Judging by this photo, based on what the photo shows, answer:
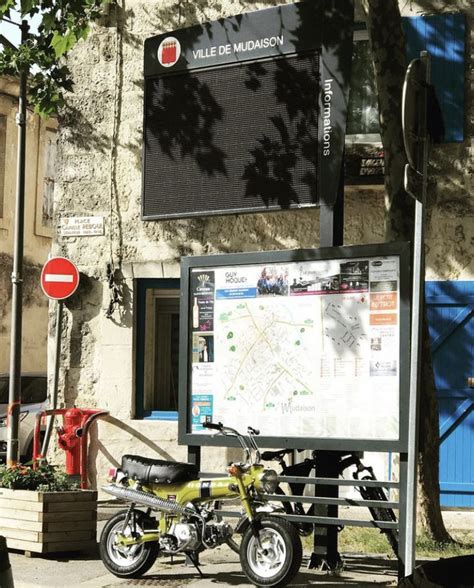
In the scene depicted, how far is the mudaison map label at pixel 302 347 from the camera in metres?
8.13

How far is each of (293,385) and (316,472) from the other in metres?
0.71

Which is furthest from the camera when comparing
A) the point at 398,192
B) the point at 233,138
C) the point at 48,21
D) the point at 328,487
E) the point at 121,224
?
the point at 121,224

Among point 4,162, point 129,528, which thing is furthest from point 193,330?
point 4,162

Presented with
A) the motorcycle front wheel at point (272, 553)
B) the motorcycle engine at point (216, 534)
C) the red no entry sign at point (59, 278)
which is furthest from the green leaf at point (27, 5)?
the motorcycle front wheel at point (272, 553)

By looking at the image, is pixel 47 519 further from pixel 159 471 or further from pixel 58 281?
pixel 58 281

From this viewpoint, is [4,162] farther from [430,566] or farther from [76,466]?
[430,566]

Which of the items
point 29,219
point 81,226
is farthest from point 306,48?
point 29,219

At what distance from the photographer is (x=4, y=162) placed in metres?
25.1

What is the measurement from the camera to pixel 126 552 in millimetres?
Answer: 8617

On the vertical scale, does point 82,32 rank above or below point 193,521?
above

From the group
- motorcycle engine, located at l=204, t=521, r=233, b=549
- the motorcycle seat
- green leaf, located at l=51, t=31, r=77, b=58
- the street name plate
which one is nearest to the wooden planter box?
Answer: the motorcycle seat

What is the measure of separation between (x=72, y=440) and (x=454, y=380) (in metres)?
4.57

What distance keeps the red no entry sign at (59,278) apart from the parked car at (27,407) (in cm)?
330

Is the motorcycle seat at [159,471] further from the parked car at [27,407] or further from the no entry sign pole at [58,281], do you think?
the parked car at [27,407]
